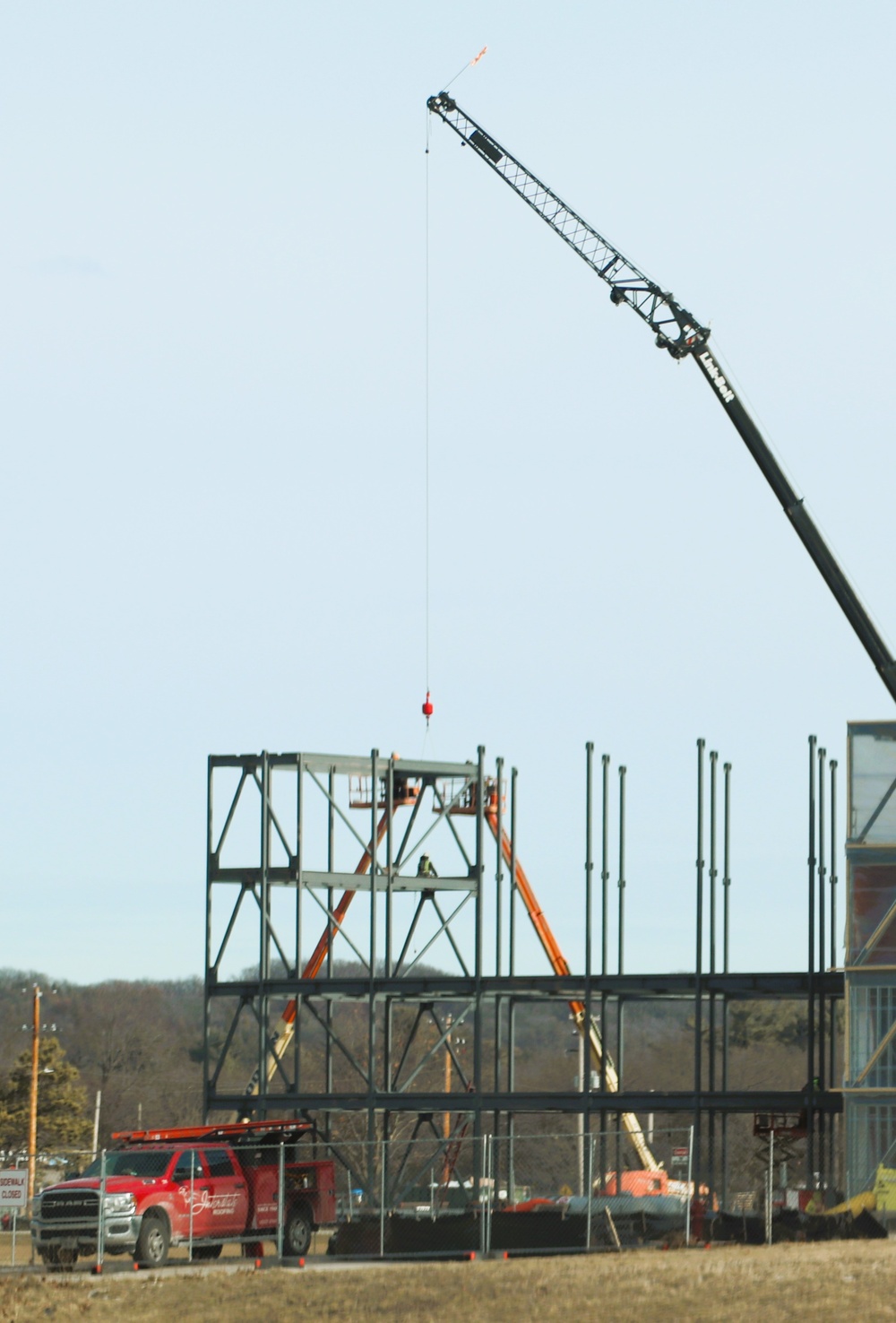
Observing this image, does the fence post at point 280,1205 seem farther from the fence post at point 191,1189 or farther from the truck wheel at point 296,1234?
the truck wheel at point 296,1234

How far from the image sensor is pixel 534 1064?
121 metres

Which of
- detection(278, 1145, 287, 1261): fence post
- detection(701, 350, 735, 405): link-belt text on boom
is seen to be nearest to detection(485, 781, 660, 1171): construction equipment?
detection(701, 350, 735, 405): link-belt text on boom

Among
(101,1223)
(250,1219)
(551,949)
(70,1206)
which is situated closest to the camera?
(101,1223)

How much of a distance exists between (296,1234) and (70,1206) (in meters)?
4.11

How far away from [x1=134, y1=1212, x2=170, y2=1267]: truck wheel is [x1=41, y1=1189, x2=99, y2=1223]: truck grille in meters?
0.77

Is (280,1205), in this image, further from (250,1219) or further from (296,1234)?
(296,1234)

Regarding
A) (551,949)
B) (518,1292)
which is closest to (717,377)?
(551,949)

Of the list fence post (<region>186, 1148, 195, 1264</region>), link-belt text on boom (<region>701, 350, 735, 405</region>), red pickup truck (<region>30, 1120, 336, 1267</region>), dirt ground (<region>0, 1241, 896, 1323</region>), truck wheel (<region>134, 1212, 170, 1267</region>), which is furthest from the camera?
link-belt text on boom (<region>701, 350, 735, 405</region>)

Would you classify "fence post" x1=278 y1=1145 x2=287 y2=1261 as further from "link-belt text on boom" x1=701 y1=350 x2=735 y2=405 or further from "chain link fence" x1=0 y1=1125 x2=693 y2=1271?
"link-belt text on boom" x1=701 y1=350 x2=735 y2=405

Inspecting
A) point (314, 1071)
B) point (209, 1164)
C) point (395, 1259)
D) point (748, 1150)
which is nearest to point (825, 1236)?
point (395, 1259)

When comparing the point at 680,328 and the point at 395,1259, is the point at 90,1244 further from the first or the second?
the point at 680,328

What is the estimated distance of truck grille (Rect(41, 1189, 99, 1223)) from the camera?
32.8 m

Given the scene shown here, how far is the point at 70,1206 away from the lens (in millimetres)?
33125

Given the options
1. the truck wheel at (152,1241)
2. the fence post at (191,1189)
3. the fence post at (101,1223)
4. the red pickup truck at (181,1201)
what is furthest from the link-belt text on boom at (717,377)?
the fence post at (101,1223)
